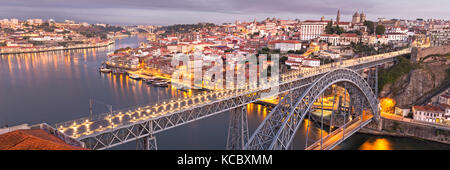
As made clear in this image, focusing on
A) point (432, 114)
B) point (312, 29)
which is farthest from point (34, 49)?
point (432, 114)

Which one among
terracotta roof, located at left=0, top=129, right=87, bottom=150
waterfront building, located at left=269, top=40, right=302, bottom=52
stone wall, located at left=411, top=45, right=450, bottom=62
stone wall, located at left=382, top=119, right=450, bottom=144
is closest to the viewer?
terracotta roof, located at left=0, top=129, right=87, bottom=150

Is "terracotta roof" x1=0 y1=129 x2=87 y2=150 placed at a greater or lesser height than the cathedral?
lesser

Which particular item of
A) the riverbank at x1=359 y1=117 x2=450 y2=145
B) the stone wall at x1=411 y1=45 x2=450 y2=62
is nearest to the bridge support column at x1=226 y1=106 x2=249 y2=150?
the riverbank at x1=359 y1=117 x2=450 y2=145

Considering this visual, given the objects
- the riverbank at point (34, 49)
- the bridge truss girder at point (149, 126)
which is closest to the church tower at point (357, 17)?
the bridge truss girder at point (149, 126)

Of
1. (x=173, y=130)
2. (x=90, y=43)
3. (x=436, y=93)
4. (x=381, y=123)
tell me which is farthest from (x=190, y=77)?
(x=90, y=43)

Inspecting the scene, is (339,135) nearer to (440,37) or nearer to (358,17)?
(440,37)

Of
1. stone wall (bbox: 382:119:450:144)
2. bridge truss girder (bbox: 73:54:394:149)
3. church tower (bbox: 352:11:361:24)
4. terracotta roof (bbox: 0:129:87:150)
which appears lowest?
stone wall (bbox: 382:119:450:144)

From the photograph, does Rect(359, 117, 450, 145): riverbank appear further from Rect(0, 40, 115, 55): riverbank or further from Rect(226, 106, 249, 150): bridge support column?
Rect(0, 40, 115, 55): riverbank

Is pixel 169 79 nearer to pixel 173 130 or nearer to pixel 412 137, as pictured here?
pixel 173 130
